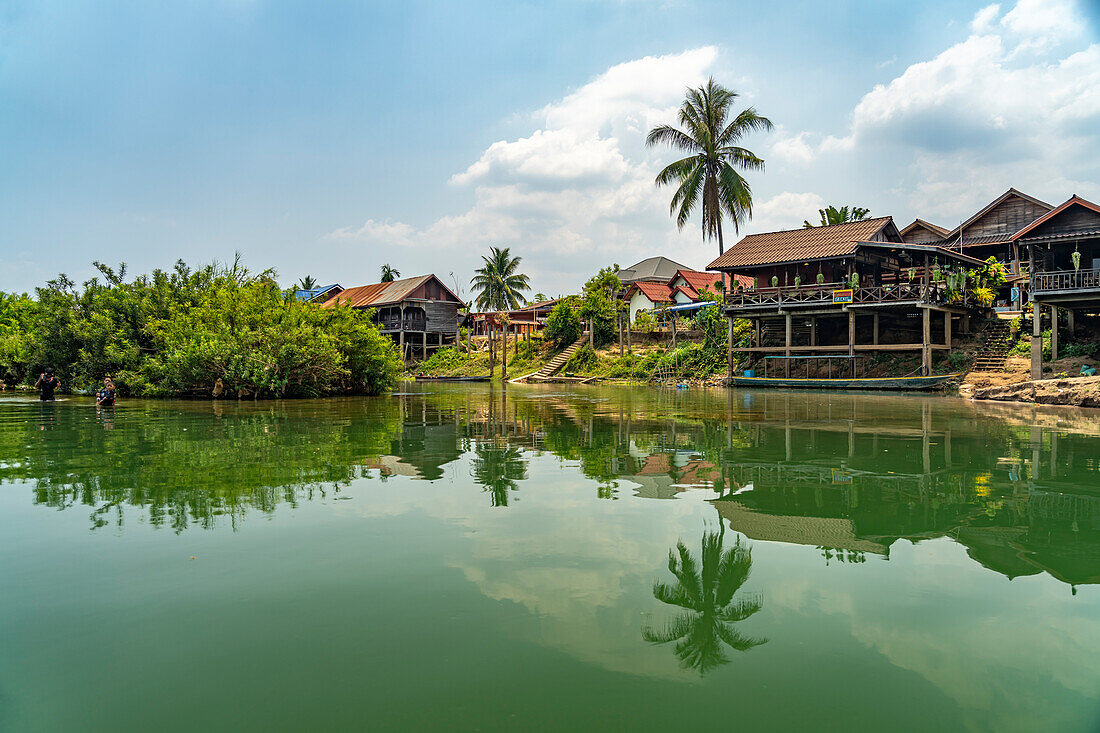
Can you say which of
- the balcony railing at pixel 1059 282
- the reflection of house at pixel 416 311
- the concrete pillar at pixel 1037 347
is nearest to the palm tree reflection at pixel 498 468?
the concrete pillar at pixel 1037 347

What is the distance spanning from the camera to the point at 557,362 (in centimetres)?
4612

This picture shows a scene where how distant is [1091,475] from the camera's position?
8.14 m

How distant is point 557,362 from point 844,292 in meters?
20.2

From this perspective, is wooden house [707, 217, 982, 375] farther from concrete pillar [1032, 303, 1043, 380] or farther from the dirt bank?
the dirt bank

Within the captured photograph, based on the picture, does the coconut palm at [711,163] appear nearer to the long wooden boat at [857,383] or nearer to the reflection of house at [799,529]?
the long wooden boat at [857,383]

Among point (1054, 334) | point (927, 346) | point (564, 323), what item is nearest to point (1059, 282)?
point (1054, 334)

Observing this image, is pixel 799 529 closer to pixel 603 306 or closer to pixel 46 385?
pixel 46 385

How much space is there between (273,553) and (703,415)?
13.4 m

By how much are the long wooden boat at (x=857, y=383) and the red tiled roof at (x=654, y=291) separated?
19261 millimetres

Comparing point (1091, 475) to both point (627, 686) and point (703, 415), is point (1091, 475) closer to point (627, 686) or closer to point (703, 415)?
point (627, 686)

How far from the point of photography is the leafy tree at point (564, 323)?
48375 mm

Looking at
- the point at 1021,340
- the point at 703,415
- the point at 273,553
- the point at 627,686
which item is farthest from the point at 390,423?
the point at 1021,340

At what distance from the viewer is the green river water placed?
3.11 meters

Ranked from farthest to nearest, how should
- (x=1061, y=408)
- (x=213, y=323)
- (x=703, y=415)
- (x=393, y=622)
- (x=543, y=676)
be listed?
(x=213, y=323), (x=1061, y=408), (x=703, y=415), (x=393, y=622), (x=543, y=676)
